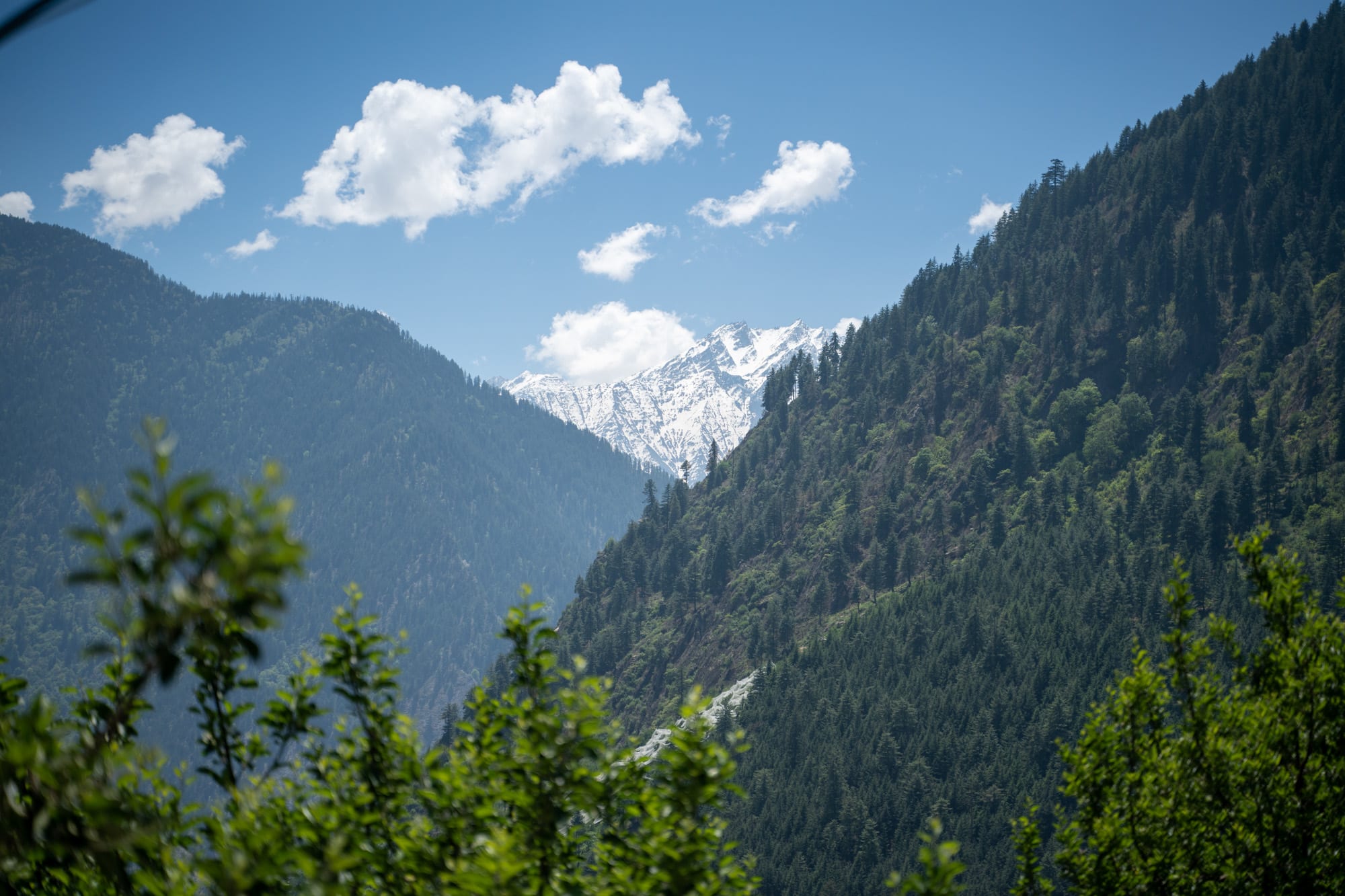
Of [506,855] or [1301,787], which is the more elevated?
[506,855]

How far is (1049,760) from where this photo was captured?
14212 centimetres

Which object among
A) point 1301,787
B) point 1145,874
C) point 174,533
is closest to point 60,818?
point 174,533

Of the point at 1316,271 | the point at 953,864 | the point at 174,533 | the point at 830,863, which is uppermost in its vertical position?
the point at 1316,271

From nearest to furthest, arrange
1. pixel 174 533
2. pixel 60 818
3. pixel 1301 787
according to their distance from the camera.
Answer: pixel 174 533, pixel 60 818, pixel 1301 787

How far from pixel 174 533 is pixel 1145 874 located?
72.4ft

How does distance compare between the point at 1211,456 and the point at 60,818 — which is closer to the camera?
the point at 60,818

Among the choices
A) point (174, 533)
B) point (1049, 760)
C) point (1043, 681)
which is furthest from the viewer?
point (1043, 681)

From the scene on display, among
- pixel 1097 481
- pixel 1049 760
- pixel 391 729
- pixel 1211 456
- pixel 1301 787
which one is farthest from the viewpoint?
pixel 1097 481

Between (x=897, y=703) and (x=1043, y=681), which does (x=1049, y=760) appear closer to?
(x=1043, y=681)

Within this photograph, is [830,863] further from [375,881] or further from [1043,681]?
[375,881]

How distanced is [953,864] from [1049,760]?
15075cm

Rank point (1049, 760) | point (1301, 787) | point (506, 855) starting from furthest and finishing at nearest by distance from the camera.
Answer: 1. point (1049, 760)
2. point (1301, 787)
3. point (506, 855)

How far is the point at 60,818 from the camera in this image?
6809 millimetres

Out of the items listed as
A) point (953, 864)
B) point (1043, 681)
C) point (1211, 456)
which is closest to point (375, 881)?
point (953, 864)
